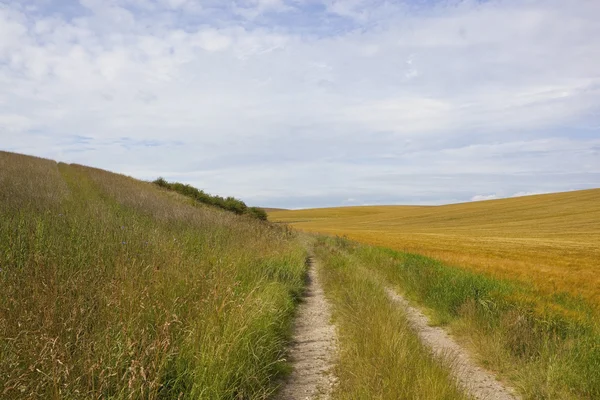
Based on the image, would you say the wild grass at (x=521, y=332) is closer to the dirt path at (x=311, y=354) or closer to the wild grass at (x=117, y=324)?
the dirt path at (x=311, y=354)

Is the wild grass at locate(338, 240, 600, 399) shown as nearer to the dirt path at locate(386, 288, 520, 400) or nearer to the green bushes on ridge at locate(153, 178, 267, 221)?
the dirt path at locate(386, 288, 520, 400)

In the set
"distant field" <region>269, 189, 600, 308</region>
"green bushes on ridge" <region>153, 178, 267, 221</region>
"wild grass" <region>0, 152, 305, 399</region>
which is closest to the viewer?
"wild grass" <region>0, 152, 305, 399</region>

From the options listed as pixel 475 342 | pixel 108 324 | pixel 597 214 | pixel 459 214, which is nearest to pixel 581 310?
pixel 475 342

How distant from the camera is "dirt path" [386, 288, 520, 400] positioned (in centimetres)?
480

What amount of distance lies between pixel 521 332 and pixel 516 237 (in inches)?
1455

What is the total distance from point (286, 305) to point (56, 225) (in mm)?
3772

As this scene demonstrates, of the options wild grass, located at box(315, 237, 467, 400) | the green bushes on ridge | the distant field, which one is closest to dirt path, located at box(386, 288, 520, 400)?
wild grass, located at box(315, 237, 467, 400)

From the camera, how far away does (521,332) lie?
21.5 feet

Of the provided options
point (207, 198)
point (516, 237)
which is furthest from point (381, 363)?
point (516, 237)

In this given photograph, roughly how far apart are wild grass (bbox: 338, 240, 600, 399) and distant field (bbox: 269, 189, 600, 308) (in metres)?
3.08

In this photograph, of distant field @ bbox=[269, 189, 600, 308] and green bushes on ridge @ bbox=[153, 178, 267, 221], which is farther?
green bushes on ridge @ bbox=[153, 178, 267, 221]

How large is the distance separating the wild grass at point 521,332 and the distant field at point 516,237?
3.08 m

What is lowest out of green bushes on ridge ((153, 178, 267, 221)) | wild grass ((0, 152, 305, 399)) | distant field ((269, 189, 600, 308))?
distant field ((269, 189, 600, 308))

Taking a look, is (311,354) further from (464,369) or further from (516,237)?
(516,237)
